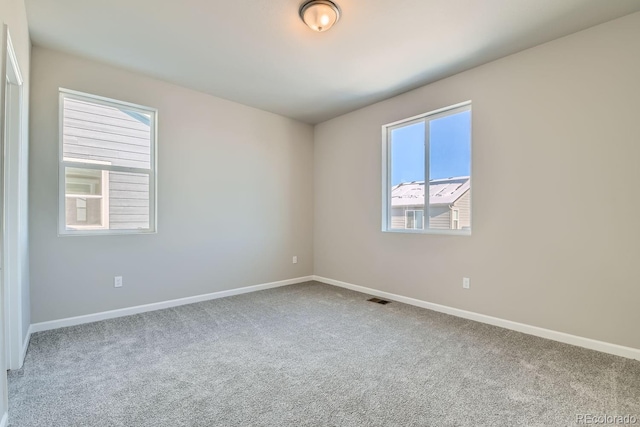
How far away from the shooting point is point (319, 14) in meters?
2.28

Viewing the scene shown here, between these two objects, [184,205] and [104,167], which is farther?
[184,205]

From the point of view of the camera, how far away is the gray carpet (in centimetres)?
167

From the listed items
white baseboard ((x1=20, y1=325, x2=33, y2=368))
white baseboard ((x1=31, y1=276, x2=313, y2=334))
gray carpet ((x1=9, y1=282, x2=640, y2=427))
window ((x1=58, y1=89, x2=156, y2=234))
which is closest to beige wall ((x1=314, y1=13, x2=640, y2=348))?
gray carpet ((x1=9, y1=282, x2=640, y2=427))

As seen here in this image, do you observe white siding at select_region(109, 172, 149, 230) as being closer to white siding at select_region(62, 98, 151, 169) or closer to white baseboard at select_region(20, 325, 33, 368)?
white siding at select_region(62, 98, 151, 169)

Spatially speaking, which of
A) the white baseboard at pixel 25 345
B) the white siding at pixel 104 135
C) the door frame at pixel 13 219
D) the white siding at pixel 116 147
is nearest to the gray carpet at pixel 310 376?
the white baseboard at pixel 25 345

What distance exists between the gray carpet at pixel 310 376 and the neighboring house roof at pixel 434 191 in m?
1.37

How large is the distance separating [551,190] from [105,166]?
4439 millimetres

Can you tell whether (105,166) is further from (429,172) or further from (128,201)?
(429,172)

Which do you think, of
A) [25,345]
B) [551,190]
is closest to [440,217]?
[551,190]

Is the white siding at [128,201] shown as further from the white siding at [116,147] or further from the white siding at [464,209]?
the white siding at [464,209]

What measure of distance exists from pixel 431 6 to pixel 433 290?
282cm

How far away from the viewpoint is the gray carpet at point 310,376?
5.47ft

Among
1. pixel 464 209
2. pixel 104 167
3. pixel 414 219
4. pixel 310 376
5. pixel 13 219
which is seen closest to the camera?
pixel 310 376

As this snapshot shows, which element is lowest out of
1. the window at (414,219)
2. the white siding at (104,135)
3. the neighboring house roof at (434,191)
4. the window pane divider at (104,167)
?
the window at (414,219)
